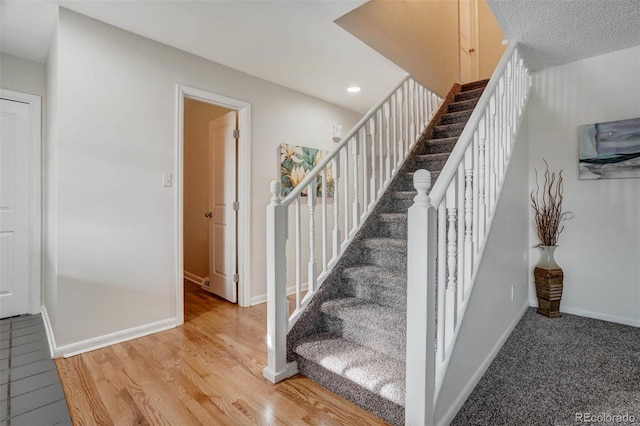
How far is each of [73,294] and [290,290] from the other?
2.02 m

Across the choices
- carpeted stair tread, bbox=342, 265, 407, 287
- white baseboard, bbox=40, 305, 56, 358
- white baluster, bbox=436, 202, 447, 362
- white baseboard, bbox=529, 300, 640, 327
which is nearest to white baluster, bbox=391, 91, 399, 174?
carpeted stair tread, bbox=342, 265, 407, 287

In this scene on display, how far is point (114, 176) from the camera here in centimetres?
237

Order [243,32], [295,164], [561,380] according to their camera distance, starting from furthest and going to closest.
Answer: [295,164] < [243,32] < [561,380]

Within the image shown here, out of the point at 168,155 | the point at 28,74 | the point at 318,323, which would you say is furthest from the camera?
the point at 28,74

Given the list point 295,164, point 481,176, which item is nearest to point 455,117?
point 295,164

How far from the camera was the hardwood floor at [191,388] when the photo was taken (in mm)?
1564

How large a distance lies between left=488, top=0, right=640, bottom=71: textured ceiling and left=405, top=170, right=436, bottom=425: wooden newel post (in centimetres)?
190

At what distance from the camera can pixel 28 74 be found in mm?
2811

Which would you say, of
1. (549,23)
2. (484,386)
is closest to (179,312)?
(484,386)

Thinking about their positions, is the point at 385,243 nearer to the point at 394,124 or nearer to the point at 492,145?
the point at 492,145

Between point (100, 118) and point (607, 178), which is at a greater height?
point (100, 118)

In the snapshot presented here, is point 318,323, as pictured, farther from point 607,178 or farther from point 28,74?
point 28,74

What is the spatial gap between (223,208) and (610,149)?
362cm

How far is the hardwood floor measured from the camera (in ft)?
5.13
